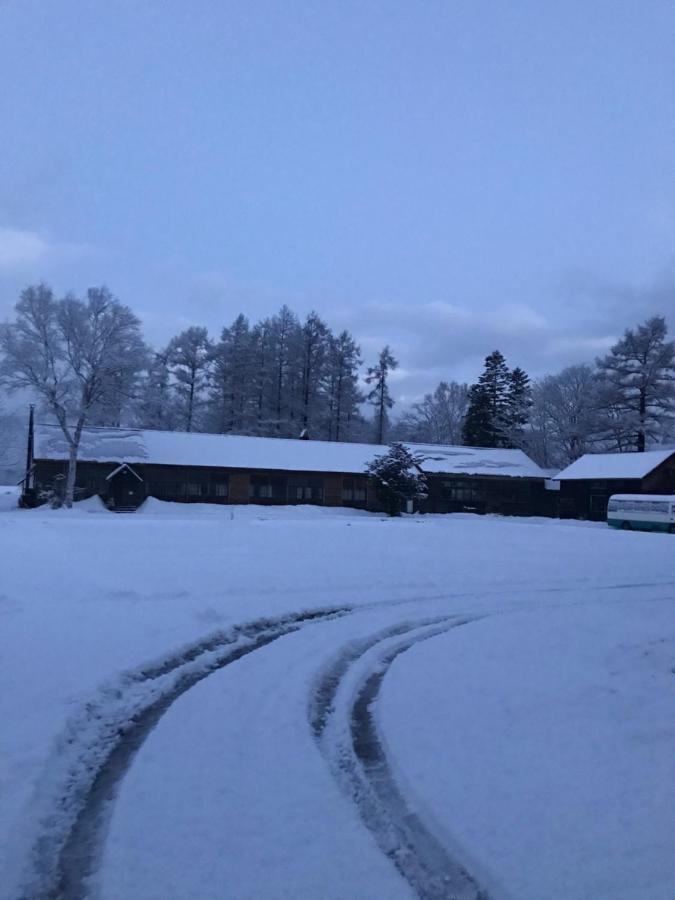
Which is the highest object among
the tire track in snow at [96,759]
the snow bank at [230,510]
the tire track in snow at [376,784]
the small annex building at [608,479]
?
the small annex building at [608,479]

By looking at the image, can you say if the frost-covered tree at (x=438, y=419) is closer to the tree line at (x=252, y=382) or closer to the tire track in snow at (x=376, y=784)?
the tree line at (x=252, y=382)

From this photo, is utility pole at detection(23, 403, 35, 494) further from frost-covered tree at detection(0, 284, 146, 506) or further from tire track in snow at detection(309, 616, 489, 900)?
tire track in snow at detection(309, 616, 489, 900)

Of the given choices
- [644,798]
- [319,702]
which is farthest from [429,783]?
[319,702]

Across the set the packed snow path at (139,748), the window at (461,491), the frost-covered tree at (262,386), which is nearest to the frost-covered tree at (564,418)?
the window at (461,491)

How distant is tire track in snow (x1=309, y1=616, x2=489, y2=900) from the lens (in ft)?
12.3

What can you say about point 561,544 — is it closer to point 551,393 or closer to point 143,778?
point 143,778

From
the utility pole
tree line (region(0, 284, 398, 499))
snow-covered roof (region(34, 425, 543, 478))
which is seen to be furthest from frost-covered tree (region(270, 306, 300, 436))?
the utility pole

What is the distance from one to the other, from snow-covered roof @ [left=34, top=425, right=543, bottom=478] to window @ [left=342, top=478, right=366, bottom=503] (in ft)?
3.28

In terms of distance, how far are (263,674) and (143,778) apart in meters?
2.88

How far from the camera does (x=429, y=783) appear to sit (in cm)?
495

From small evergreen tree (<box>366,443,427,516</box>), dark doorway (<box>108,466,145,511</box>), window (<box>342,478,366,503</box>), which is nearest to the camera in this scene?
dark doorway (<box>108,466,145,511</box>)

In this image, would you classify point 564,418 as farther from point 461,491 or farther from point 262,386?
point 262,386

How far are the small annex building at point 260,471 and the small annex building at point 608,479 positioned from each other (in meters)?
2.73

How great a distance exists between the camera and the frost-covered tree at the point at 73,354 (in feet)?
127
